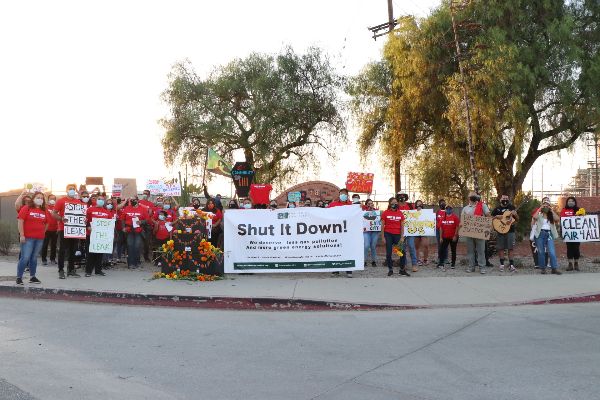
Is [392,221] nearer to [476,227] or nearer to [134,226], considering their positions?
[476,227]

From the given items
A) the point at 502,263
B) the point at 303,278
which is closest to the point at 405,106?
the point at 502,263

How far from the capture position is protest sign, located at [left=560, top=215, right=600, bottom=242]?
13500 mm

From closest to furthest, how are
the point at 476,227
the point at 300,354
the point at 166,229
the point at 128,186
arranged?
the point at 300,354 → the point at 476,227 → the point at 166,229 → the point at 128,186

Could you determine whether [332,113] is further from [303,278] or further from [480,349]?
[480,349]

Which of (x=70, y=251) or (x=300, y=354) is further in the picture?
(x=70, y=251)

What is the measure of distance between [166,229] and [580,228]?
33.6ft

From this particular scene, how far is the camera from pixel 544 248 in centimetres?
1295

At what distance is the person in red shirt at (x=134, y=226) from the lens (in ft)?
44.8

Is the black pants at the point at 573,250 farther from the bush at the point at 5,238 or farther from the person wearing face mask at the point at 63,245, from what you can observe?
the bush at the point at 5,238

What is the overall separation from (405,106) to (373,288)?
1303 centimetres

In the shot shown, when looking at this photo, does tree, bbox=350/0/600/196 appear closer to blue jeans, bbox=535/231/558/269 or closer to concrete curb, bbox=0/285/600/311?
blue jeans, bbox=535/231/558/269

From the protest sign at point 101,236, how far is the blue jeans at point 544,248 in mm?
9719

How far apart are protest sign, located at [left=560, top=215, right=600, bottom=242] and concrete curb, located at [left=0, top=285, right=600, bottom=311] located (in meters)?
3.86

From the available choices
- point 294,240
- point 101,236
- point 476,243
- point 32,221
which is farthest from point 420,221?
point 32,221
